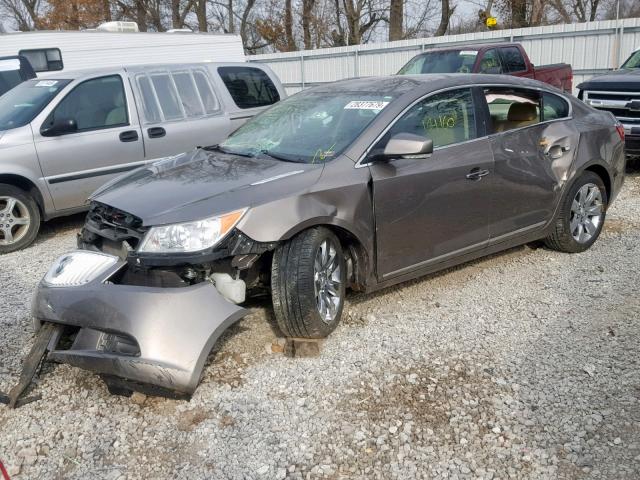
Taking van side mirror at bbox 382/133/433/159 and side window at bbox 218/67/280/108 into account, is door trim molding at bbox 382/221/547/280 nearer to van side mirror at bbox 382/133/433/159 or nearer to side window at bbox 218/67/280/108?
van side mirror at bbox 382/133/433/159

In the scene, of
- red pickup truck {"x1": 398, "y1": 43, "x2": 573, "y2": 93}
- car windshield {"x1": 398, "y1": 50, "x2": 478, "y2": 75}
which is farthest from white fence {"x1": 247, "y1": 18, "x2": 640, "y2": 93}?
car windshield {"x1": 398, "y1": 50, "x2": 478, "y2": 75}

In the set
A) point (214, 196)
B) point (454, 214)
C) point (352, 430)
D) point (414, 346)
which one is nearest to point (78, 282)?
point (214, 196)

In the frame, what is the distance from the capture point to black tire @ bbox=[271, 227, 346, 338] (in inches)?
143

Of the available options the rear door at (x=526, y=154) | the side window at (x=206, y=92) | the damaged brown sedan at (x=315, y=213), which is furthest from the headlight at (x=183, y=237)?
the side window at (x=206, y=92)

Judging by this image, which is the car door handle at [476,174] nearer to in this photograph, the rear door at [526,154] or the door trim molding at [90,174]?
the rear door at [526,154]

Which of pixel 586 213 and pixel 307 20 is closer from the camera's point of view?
pixel 586 213

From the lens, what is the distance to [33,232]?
668 cm

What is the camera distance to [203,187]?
3.75 metres

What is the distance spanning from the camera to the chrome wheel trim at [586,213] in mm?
5449

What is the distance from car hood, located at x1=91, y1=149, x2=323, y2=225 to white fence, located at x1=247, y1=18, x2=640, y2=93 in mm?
13775

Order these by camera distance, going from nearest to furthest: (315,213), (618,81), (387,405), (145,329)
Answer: (145,329) < (387,405) < (315,213) < (618,81)

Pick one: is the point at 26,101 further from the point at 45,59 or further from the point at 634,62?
the point at 634,62

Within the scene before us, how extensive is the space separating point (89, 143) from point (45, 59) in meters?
6.60

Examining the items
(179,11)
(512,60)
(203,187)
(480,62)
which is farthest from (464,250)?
(179,11)
